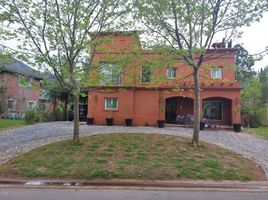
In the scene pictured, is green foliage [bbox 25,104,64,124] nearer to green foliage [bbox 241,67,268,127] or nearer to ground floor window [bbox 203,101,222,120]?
ground floor window [bbox 203,101,222,120]

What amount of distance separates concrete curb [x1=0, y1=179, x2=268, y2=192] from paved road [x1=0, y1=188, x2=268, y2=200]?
0.47 m

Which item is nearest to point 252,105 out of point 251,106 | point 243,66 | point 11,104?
point 251,106

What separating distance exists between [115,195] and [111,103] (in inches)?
658

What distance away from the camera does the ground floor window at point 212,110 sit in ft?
83.0

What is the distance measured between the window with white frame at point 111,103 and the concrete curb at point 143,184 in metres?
15.0

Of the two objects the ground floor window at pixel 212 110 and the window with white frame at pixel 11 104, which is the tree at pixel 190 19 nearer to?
the ground floor window at pixel 212 110

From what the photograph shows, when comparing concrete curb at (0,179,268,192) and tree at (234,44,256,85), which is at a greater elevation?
tree at (234,44,256,85)

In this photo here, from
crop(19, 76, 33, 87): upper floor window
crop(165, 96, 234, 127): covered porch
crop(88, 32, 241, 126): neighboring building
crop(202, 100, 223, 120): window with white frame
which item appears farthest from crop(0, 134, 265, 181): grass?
crop(202, 100, 223, 120): window with white frame

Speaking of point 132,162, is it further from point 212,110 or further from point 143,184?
point 212,110

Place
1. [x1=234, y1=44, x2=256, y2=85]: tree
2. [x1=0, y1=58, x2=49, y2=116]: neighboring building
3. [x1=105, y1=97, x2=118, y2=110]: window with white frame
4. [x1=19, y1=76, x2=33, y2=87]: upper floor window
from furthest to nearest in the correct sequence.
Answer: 1. [x1=0, y1=58, x2=49, y2=116]: neighboring building
2. [x1=105, y1=97, x2=118, y2=110]: window with white frame
3. [x1=234, y1=44, x2=256, y2=85]: tree
4. [x1=19, y1=76, x2=33, y2=87]: upper floor window

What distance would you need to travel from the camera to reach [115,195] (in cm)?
695

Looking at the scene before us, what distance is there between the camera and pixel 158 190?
755 centimetres

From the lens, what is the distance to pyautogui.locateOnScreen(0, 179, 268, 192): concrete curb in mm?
7934

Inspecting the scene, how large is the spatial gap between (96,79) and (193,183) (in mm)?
6226
